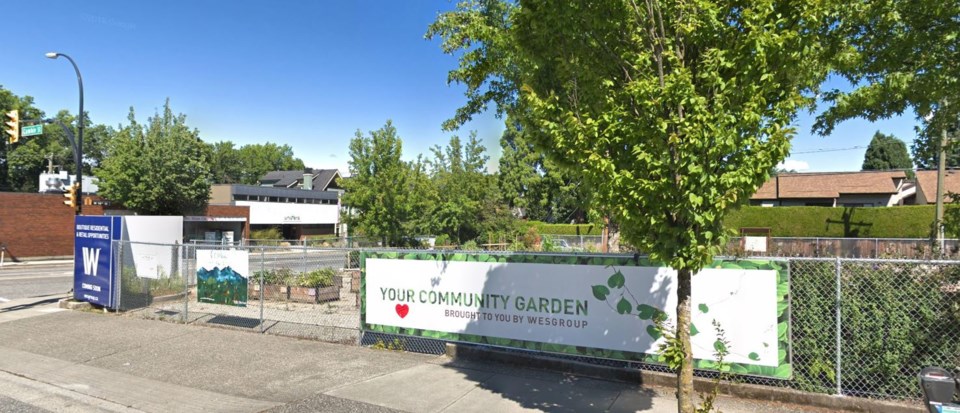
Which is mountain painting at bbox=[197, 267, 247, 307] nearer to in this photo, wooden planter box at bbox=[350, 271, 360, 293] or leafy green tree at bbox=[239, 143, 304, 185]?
wooden planter box at bbox=[350, 271, 360, 293]

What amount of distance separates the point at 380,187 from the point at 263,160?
299 ft

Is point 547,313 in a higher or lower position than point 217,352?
higher

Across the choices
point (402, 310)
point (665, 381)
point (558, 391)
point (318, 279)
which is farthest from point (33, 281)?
point (665, 381)

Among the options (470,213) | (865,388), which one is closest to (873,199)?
(470,213)

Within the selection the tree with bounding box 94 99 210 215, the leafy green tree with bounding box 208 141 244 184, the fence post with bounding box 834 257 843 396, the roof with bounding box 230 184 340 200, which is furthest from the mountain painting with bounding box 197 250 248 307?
the leafy green tree with bounding box 208 141 244 184

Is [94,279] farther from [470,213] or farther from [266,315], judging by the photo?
[470,213]

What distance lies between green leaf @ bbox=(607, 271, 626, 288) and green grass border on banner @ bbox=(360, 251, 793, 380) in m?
0.13

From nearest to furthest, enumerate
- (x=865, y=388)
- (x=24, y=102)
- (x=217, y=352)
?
(x=865, y=388) < (x=217, y=352) < (x=24, y=102)

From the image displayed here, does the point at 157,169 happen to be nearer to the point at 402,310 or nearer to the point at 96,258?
the point at 96,258

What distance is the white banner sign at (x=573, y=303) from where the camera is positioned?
19.4ft

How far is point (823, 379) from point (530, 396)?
123 inches

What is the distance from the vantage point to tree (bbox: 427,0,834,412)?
3.45 m

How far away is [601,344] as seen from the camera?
21.7ft

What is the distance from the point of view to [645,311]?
641 cm
